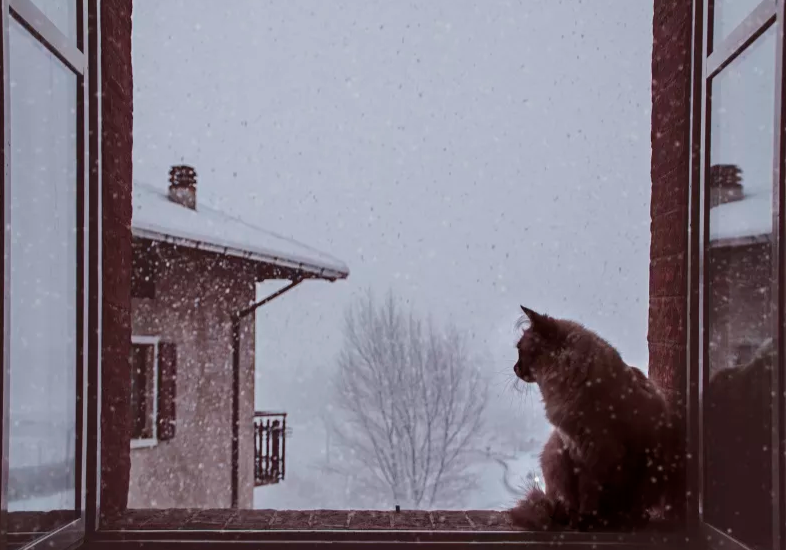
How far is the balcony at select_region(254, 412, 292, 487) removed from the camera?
5496 millimetres

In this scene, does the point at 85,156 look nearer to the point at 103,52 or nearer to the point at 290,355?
the point at 103,52

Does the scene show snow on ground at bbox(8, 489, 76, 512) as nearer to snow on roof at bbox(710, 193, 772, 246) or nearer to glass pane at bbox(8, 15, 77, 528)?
glass pane at bbox(8, 15, 77, 528)

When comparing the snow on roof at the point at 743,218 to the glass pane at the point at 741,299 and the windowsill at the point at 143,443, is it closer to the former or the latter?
the glass pane at the point at 741,299

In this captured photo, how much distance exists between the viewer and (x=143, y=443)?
4.45 metres

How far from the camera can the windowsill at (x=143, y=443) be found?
437 cm

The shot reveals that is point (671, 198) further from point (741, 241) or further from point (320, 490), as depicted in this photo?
point (320, 490)

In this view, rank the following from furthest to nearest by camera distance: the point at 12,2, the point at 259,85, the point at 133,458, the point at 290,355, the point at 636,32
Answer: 1. the point at 259,85
2. the point at 290,355
3. the point at 133,458
4. the point at 636,32
5. the point at 12,2

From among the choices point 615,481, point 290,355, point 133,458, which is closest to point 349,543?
point 615,481

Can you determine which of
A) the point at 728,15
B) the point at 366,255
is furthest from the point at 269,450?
the point at 728,15

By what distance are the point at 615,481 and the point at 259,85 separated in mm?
6222

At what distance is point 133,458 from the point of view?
4352 millimetres

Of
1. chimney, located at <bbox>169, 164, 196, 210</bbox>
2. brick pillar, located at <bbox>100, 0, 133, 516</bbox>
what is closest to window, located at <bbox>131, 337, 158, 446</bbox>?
chimney, located at <bbox>169, 164, 196, 210</bbox>

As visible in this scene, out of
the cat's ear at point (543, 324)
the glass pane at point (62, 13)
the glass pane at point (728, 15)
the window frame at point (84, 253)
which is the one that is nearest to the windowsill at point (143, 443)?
the window frame at point (84, 253)

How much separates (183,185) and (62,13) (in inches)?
140
